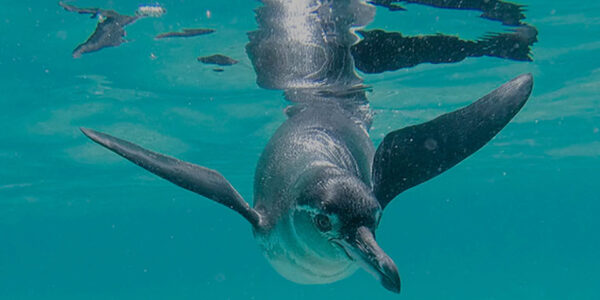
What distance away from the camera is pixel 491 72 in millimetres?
13312

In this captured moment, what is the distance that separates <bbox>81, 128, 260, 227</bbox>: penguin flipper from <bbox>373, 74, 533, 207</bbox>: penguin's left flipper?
1333mm

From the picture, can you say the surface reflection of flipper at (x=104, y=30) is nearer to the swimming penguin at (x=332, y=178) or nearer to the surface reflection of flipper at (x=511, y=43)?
the swimming penguin at (x=332, y=178)

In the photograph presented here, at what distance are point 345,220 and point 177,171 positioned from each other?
4.93 feet

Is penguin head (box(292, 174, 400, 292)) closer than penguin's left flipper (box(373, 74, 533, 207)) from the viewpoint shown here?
Yes

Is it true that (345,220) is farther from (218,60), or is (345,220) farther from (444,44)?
(218,60)

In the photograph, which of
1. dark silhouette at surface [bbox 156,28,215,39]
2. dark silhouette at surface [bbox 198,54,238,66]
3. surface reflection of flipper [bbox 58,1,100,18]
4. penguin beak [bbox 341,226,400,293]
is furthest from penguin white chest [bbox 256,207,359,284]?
dark silhouette at surface [bbox 198,54,238,66]

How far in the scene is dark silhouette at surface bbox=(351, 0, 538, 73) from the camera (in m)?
8.45

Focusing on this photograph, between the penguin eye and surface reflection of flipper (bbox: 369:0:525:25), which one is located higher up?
surface reflection of flipper (bbox: 369:0:525:25)

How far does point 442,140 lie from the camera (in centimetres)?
440

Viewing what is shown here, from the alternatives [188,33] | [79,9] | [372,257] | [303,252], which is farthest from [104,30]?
[372,257]

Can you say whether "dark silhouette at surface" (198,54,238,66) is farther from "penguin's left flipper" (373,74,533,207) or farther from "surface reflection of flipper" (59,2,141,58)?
"penguin's left flipper" (373,74,533,207)

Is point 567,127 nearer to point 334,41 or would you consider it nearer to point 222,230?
point 334,41

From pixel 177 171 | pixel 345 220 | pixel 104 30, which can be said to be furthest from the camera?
pixel 104 30

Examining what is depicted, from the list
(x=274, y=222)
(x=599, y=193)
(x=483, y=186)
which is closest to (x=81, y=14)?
(x=274, y=222)
